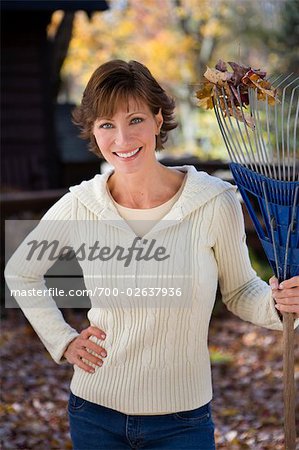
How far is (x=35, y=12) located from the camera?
9.94m

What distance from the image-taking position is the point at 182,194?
89.4 inches

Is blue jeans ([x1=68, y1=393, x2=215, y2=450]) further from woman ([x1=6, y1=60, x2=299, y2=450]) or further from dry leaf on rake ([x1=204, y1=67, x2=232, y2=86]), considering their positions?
dry leaf on rake ([x1=204, y1=67, x2=232, y2=86])

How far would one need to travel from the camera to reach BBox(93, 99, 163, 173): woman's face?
223 cm

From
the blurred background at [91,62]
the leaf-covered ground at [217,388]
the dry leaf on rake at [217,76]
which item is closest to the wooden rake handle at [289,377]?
the dry leaf on rake at [217,76]

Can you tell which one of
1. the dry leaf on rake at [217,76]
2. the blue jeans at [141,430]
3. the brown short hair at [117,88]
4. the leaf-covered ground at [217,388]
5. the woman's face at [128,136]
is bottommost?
the leaf-covered ground at [217,388]

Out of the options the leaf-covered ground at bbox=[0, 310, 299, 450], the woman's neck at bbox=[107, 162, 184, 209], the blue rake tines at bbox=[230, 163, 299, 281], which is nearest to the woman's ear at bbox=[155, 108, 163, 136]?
the woman's neck at bbox=[107, 162, 184, 209]

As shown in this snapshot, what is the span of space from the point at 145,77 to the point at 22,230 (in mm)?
4750

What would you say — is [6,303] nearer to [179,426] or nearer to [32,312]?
[32,312]

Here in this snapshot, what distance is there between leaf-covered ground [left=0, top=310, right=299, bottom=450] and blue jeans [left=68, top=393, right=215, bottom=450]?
6.51 feet

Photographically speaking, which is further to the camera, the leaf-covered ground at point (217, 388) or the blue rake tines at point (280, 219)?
the leaf-covered ground at point (217, 388)

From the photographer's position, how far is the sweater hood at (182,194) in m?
2.23

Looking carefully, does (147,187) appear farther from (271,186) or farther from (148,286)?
(271,186)

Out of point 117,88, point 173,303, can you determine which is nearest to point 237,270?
point 173,303

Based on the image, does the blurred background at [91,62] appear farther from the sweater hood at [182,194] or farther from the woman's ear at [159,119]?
the sweater hood at [182,194]
